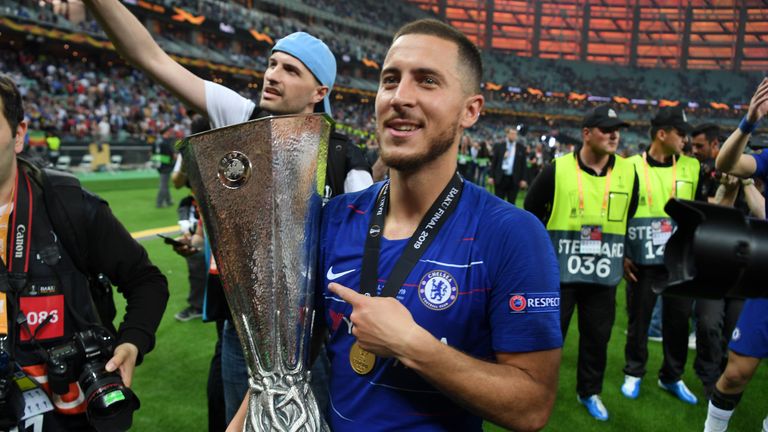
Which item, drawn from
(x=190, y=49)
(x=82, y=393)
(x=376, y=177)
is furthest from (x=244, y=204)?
(x=190, y=49)

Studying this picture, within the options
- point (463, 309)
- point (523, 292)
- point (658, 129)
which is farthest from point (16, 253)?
point (658, 129)

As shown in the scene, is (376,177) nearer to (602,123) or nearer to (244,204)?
(602,123)

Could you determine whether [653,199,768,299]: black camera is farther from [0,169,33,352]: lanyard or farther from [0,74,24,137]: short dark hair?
[0,74,24,137]: short dark hair

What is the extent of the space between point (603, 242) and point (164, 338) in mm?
3881

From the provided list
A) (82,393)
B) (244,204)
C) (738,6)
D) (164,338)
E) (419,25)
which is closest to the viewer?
(244,204)

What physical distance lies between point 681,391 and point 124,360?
4018 mm

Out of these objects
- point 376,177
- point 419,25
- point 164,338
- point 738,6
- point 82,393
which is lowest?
point 164,338

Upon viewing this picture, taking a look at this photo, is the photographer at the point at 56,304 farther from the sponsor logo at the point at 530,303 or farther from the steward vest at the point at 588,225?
the steward vest at the point at 588,225

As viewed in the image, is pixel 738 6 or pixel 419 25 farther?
pixel 738 6

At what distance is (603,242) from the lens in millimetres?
3674

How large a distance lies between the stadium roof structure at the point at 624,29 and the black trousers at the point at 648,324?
70.5 meters

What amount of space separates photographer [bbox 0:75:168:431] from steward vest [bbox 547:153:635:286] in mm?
2763

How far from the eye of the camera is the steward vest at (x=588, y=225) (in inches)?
143

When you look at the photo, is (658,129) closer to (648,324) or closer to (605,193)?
(605,193)
